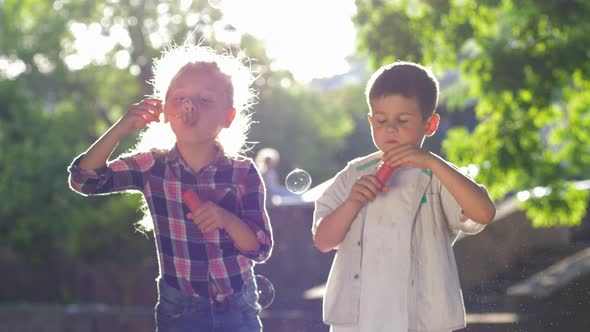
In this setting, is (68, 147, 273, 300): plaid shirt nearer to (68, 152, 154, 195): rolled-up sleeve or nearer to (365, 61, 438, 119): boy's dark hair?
(68, 152, 154, 195): rolled-up sleeve

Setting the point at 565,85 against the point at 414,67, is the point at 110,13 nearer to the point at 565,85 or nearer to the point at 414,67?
the point at 565,85

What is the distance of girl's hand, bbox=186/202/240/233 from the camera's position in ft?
9.78

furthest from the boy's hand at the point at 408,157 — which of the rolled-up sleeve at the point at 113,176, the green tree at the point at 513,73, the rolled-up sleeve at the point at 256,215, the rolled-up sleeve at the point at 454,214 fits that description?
the green tree at the point at 513,73

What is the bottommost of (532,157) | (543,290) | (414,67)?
(414,67)

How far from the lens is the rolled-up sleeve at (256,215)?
10.3 feet

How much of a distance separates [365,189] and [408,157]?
165mm

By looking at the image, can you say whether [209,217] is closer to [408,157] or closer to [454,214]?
[408,157]

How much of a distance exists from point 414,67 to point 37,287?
1395 cm

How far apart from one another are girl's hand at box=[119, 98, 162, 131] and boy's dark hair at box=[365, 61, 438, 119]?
721 mm

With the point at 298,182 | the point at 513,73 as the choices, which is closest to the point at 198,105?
the point at 298,182

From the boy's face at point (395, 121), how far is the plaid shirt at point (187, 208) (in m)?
0.50

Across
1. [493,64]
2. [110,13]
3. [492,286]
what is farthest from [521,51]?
[110,13]

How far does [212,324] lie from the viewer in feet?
10.2

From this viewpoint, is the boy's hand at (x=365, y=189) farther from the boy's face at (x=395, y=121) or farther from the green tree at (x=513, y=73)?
the green tree at (x=513, y=73)
